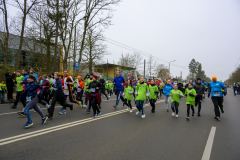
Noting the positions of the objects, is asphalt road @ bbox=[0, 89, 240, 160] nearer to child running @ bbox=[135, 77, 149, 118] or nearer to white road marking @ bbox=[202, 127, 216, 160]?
white road marking @ bbox=[202, 127, 216, 160]

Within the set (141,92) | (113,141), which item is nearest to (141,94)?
(141,92)

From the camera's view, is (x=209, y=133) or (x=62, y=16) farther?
(x=62, y=16)

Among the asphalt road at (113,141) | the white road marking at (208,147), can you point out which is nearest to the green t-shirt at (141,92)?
the asphalt road at (113,141)

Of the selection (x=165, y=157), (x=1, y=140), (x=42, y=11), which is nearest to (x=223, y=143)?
(x=165, y=157)

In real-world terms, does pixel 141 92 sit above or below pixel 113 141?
above

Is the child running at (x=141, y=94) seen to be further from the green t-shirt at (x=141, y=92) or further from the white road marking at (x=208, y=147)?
the white road marking at (x=208, y=147)

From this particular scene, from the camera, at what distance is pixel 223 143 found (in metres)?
4.76

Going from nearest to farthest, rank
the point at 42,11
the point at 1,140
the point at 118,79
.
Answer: the point at 1,140 < the point at 118,79 < the point at 42,11

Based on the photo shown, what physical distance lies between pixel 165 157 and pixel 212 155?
1090mm

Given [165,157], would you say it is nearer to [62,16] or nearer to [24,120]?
[24,120]

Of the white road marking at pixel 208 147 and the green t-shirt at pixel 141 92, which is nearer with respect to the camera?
the white road marking at pixel 208 147

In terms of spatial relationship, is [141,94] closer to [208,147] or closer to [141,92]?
[141,92]

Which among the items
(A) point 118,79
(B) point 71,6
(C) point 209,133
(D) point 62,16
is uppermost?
(B) point 71,6

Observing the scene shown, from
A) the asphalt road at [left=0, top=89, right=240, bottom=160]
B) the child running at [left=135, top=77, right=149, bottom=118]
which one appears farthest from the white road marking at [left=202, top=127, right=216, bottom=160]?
the child running at [left=135, top=77, right=149, bottom=118]
